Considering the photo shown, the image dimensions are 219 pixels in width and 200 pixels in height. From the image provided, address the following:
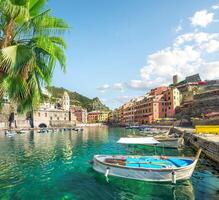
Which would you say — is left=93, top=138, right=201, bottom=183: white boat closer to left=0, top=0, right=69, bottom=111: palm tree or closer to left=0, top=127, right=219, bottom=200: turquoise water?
left=0, top=127, right=219, bottom=200: turquoise water

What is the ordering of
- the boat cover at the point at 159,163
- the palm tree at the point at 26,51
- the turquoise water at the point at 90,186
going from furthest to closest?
the boat cover at the point at 159,163 < the turquoise water at the point at 90,186 < the palm tree at the point at 26,51

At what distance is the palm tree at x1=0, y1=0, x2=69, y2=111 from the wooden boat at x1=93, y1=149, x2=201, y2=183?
561 inches

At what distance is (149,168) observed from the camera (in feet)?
66.8

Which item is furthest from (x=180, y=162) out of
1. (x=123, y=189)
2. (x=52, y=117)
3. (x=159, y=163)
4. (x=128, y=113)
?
(x=128, y=113)

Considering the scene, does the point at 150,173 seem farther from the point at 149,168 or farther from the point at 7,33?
the point at 7,33

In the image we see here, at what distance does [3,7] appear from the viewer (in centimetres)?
770

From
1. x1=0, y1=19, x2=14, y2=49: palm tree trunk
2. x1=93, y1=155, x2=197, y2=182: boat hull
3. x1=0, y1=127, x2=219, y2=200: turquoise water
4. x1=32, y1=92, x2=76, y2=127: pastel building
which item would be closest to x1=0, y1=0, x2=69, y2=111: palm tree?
x1=0, y1=19, x2=14, y2=49: palm tree trunk

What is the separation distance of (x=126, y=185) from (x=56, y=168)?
35.1ft

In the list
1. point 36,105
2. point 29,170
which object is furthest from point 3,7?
point 29,170

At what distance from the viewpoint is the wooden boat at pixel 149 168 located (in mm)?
20172

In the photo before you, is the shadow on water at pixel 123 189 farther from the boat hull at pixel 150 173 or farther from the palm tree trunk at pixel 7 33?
Result: the palm tree trunk at pixel 7 33

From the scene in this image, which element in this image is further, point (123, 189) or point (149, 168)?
point (149, 168)

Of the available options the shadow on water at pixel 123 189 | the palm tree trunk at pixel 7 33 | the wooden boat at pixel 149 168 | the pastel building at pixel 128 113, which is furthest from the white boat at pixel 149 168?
the pastel building at pixel 128 113

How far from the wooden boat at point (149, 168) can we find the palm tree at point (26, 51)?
14253 millimetres
